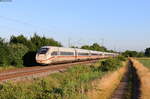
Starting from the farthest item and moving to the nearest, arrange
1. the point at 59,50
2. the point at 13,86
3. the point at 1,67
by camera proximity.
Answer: the point at 59,50
the point at 1,67
the point at 13,86

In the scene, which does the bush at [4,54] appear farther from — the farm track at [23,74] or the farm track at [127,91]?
the farm track at [127,91]

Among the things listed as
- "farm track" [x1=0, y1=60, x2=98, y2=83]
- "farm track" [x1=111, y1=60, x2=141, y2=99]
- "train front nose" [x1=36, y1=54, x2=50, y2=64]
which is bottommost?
"farm track" [x1=111, y1=60, x2=141, y2=99]

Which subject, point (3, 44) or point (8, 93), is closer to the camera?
point (8, 93)

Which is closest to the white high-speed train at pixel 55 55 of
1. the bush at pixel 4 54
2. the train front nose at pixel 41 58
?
the train front nose at pixel 41 58

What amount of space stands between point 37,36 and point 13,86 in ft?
137

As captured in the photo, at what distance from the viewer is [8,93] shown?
1576 centimetres

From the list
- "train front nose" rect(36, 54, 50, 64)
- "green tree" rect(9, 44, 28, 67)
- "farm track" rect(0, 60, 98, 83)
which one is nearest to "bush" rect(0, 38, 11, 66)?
"green tree" rect(9, 44, 28, 67)

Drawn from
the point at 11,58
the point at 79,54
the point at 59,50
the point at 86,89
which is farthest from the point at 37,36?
the point at 86,89

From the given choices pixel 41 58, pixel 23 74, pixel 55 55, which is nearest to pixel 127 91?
pixel 23 74

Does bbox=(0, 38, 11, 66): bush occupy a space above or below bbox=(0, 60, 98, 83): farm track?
above

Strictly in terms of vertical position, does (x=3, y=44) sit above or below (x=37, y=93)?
above

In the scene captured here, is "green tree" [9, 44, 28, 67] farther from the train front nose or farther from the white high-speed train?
the train front nose

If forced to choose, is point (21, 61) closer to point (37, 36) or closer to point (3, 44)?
point (3, 44)

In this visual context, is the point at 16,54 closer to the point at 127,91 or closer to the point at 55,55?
the point at 55,55
